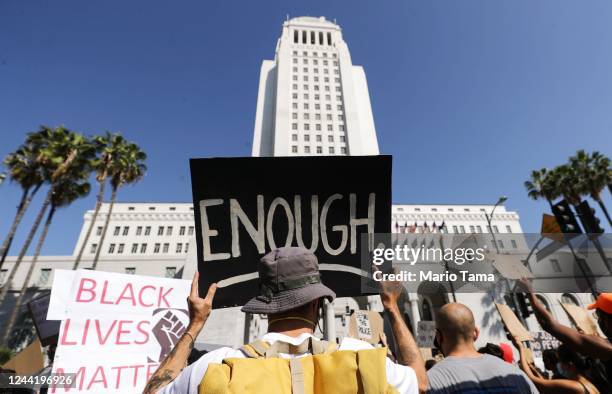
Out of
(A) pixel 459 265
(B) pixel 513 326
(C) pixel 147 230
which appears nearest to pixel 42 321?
(A) pixel 459 265

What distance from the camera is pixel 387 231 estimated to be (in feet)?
8.98

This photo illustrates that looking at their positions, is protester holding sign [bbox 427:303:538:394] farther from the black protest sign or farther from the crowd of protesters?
the black protest sign

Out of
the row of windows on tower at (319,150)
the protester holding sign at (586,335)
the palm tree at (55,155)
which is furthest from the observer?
the row of windows on tower at (319,150)

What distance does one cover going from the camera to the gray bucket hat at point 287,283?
1638mm

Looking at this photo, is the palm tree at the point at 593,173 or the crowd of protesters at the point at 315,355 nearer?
the crowd of protesters at the point at 315,355

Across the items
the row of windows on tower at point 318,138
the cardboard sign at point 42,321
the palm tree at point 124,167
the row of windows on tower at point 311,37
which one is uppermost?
the row of windows on tower at point 311,37

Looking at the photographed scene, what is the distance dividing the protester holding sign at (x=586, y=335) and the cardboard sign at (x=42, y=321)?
25.3ft

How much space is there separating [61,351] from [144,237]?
203 ft

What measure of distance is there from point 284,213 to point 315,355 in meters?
1.48

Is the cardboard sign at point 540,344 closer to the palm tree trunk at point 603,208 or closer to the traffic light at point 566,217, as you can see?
the palm tree trunk at point 603,208

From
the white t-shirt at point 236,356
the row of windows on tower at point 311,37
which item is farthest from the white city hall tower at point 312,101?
the white t-shirt at point 236,356

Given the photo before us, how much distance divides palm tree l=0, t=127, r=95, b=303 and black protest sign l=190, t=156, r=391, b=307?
26.9 meters

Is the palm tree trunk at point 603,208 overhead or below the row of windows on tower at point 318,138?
below

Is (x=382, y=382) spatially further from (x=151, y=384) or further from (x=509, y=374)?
(x=509, y=374)
